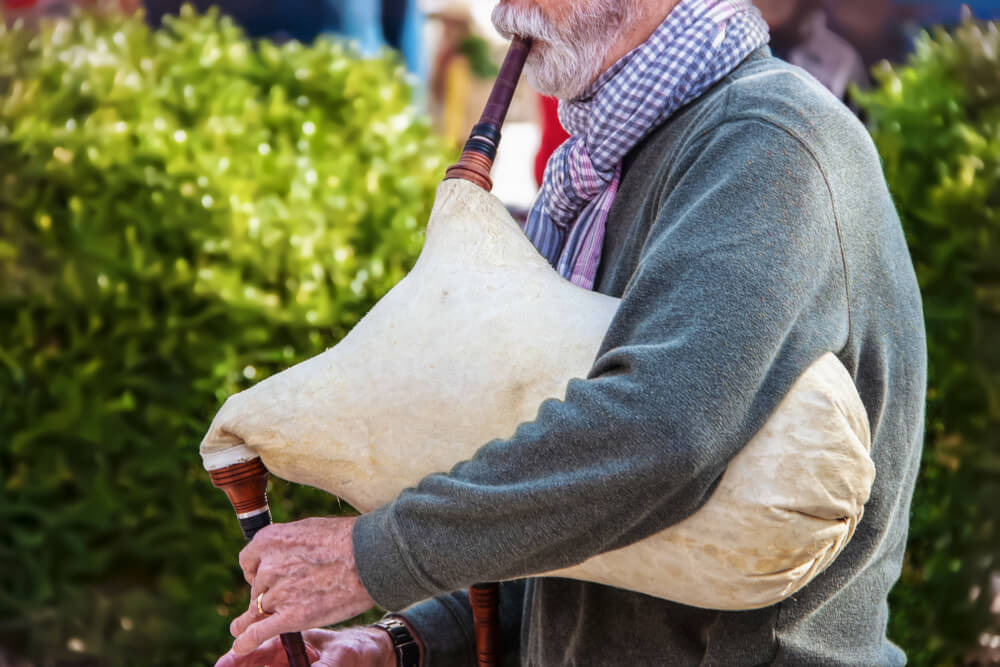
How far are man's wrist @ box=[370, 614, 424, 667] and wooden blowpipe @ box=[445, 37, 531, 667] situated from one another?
9 centimetres

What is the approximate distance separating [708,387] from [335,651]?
2.64 feet

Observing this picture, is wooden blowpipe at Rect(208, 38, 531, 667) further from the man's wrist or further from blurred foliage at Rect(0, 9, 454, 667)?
blurred foliage at Rect(0, 9, 454, 667)

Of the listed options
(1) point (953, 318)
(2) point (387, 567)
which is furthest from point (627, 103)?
(1) point (953, 318)

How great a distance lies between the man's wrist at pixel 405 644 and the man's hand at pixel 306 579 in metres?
0.47

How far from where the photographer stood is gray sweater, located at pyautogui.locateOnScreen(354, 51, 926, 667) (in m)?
1.08

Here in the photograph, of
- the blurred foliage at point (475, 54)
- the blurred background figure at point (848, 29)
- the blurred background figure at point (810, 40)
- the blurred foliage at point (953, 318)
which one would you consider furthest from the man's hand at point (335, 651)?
the blurred foliage at point (475, 54)

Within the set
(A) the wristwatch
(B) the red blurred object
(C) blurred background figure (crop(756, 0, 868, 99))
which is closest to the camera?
(A) the wristwatch

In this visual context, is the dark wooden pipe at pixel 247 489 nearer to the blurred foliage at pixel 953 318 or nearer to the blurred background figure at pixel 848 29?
the blurred foliage at pixel 953 318

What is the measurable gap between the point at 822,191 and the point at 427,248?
1.54 ft

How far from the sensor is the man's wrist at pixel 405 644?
1.68m

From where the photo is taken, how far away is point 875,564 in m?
1.44

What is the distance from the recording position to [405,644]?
169cm

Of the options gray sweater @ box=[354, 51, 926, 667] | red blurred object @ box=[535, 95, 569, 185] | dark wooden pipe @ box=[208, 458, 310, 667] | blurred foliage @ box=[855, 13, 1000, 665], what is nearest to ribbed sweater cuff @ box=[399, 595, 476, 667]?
gray sweater @ box=[354, 51, 926, 667]

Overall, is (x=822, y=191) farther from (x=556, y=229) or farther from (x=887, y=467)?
(x=556, y=229)
